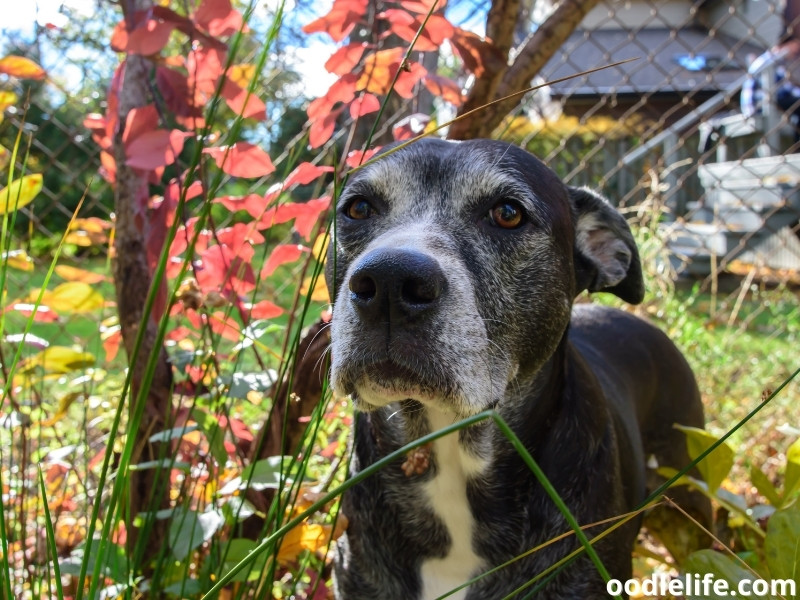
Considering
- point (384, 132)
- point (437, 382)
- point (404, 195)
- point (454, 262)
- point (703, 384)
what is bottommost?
point (703, 384)

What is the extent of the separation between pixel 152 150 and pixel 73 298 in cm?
58

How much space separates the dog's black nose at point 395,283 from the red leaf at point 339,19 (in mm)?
773

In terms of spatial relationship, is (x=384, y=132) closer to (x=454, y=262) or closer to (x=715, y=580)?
(x=454, y=262)

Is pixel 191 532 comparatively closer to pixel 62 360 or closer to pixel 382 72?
pixel 62 360

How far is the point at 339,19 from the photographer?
2035 millimetres

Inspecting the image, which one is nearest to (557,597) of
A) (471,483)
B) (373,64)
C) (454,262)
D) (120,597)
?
(471,483)

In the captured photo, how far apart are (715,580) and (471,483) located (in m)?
0.82

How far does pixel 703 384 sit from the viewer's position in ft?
14.5

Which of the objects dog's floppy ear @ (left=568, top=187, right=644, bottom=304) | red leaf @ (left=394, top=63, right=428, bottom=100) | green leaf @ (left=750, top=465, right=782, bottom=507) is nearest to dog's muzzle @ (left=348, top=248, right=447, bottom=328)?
red leaf @ (left=394, top=63, right=428, bottom=100)

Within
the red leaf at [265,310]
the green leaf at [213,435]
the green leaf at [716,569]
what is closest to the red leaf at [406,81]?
the red leaf at [265,310]

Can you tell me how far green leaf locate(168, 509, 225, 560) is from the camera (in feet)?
5.64

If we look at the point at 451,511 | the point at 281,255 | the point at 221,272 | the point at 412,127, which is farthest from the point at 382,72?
the point at 451,511

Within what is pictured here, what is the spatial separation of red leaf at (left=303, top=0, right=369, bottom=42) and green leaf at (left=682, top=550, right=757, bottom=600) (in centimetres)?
158

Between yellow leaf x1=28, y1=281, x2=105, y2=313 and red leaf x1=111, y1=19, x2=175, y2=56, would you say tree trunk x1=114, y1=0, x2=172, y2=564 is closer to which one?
yellow leaf x1=28, y1=281, x2=105, y2=313
